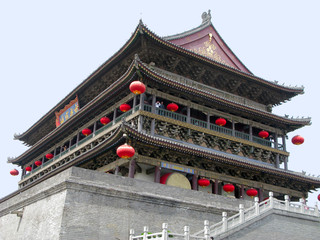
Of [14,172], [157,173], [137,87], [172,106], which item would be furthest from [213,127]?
[14,172]

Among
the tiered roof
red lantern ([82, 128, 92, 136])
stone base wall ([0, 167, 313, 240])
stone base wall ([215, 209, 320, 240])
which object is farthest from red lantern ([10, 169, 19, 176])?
stone base wall ([215, 209, 320, 240])

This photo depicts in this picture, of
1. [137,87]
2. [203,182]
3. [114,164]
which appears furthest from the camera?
[203,182]

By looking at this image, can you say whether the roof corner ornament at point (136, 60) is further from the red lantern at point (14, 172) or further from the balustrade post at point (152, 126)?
the red lantern at point (14, 172)

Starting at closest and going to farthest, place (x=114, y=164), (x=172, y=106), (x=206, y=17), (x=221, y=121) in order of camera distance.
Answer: (x=114, y=164) → (x=172, y=106) → (x=221, y=121) → (x=206, y=17)

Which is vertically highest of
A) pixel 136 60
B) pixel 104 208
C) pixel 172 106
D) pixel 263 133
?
pixel 136 60

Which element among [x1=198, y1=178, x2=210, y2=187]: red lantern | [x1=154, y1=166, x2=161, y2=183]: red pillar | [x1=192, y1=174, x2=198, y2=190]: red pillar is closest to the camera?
[x1=154, y1=166, x2=161, y2=183]: red pillar

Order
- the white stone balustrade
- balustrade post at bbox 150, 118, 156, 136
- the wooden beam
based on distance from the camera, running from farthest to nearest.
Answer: balustrade post at bbox 150, 118, 156, 136
the wooden beam
the white stone balustrade

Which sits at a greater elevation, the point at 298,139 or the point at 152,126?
the point at 298,139

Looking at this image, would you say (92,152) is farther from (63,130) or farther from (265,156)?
(265,156)

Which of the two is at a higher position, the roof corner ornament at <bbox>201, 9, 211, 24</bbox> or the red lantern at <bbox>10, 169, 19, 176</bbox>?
the roof corner ornament at <bbox>201, 9, 211, 24</bbox>

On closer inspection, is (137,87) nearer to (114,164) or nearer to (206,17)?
(114,164)

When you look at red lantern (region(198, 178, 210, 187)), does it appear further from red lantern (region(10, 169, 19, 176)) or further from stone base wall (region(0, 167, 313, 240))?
red lantern (region(10, 169, 19, 176))

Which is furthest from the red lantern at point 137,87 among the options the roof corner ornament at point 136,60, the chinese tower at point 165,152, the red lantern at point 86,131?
the red lantern at point 86,131

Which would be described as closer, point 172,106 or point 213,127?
point 172,106
